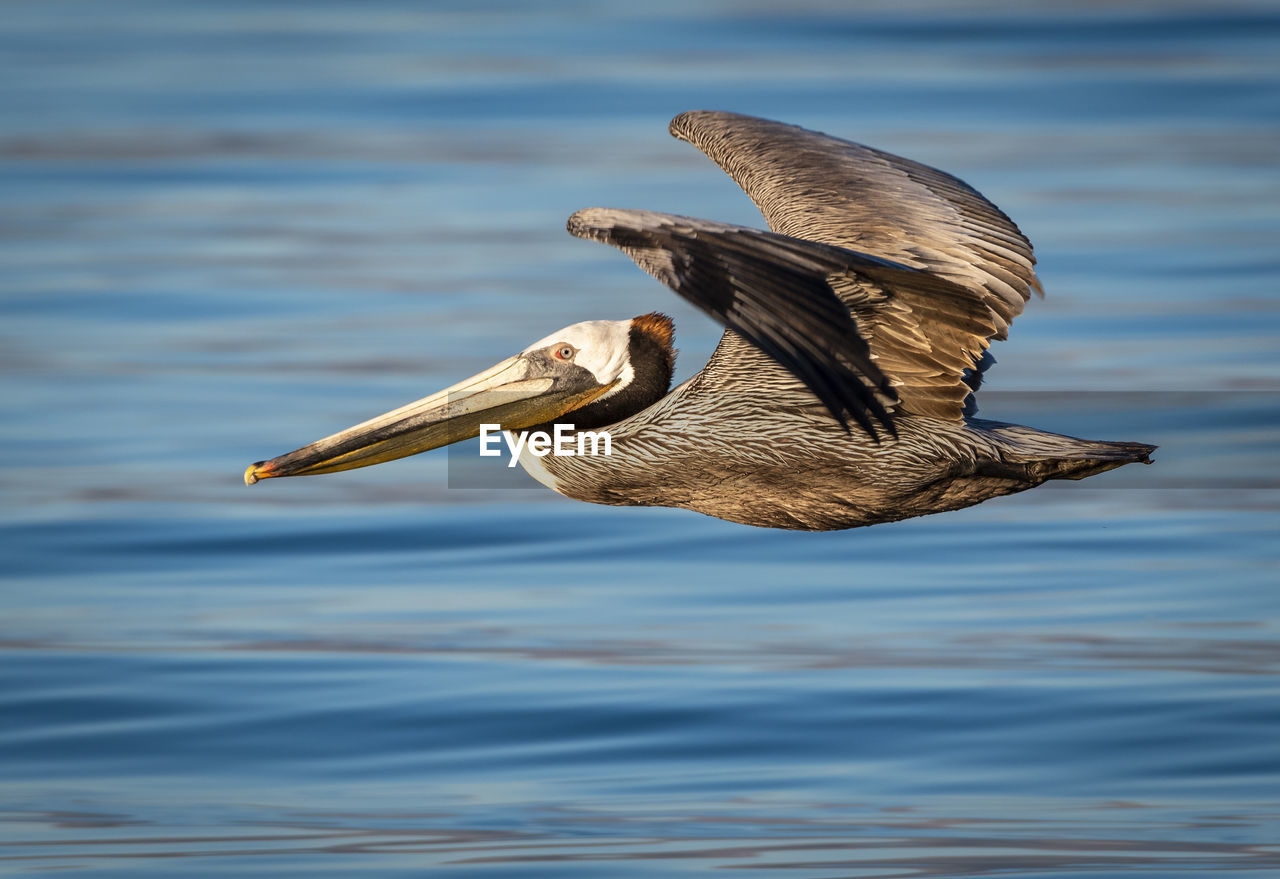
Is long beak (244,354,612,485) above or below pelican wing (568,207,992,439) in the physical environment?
below

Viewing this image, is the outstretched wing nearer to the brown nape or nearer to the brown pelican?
the brown pelican

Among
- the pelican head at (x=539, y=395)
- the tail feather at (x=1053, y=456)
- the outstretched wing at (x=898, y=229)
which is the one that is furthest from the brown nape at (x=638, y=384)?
the tail feather at (x=1053, y=456)

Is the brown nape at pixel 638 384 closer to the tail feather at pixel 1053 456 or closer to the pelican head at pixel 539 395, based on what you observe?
the pelican head at pixel 539 395

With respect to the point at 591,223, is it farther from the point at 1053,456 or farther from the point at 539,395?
the point at 1053,456

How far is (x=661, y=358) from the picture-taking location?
7195 mm

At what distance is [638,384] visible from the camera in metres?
7.14

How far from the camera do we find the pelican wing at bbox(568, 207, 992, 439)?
5.77 meters

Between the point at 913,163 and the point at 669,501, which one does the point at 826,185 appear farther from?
the point at 669,501

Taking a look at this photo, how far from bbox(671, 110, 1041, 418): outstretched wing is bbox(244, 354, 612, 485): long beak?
2.19ft

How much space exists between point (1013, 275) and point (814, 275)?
6.08 ft

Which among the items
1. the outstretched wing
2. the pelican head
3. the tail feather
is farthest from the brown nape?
the tail feather

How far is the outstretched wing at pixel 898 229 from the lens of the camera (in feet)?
22.5

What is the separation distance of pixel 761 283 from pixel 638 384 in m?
1.38

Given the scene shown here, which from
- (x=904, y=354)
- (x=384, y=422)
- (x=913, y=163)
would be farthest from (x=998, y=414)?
(x=384, y=422)
